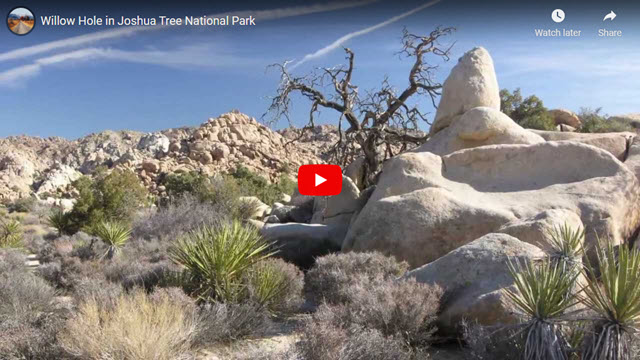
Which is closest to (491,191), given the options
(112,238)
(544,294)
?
(544,294)

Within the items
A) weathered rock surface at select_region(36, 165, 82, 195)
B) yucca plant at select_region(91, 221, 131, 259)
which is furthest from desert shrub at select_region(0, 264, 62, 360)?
weathered rock surface at select_region(36, 165, 82, 195)

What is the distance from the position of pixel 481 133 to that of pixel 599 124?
17.3 m

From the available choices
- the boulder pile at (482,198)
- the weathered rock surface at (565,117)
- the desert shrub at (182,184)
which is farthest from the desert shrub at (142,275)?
the weathered rock surface at (565,117)

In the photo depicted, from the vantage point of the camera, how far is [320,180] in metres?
15.9

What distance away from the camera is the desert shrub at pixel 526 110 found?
27.3 meters

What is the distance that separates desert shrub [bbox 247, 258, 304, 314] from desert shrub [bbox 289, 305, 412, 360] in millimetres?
2495

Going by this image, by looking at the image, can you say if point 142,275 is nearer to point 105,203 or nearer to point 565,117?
point 105,203

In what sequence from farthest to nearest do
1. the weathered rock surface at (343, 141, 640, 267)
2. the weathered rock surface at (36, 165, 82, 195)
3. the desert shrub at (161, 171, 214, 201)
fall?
the weathered rock surface at (36, 165, 82, 195), the desert shrub at (161, 171, 214, 201), the weathered rock surface at (343, 141, 640, 267)

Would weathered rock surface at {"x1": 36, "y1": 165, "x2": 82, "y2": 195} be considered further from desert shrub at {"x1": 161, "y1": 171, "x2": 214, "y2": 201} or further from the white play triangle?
the white play triangle

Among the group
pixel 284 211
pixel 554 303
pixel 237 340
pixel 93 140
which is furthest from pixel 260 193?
pixel 93 140

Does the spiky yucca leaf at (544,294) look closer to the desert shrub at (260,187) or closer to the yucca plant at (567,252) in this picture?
the yucca plant at (567,252)

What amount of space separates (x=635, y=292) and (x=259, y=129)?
5629 centimetres

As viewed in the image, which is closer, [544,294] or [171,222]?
[544,294]

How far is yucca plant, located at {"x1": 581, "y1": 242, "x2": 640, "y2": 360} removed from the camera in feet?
14.0
